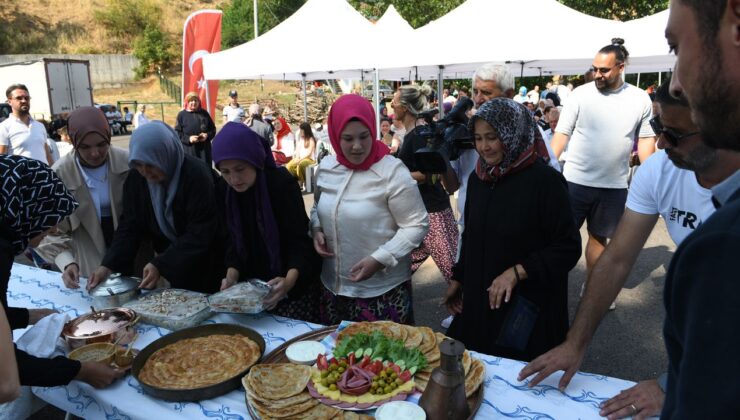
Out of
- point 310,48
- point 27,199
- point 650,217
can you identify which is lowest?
point 650,217

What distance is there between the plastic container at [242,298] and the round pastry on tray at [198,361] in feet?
0.25

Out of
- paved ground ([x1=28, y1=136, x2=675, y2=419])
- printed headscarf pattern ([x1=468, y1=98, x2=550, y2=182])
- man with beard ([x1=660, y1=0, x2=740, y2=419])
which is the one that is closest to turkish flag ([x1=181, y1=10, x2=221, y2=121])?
paved ground ([x1=28, y1=136, x2=675, y2=419])

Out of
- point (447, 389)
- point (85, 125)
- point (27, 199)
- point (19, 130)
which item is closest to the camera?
point (447, 389)

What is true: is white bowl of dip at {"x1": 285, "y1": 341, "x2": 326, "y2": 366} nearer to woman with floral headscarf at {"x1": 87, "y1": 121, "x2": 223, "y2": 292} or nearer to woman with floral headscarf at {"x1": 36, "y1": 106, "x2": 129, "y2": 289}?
woman with floral headscarf at {"x1": 87, "y1": 121, "x2": 223, "y2": 292}

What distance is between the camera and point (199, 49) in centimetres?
858

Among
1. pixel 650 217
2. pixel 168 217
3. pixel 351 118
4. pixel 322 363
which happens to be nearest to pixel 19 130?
pixel 168 217

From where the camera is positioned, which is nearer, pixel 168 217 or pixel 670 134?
pixel 670 134

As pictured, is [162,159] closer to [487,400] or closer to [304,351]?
[304,351]

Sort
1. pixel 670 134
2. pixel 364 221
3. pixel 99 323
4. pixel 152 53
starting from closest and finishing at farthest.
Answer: pixel 670 134, pixel 99 323, pixel 364 221, pixel 152 53

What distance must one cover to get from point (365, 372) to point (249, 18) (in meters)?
48.9

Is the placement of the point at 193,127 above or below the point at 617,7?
below

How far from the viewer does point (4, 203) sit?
1374 millimetres

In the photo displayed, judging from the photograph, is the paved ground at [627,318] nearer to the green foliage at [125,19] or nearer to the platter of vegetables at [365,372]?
the platter of vegetables at [365,372]

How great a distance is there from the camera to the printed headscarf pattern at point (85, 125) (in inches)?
98.8
